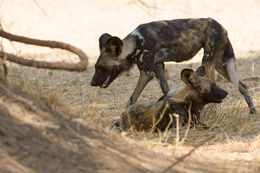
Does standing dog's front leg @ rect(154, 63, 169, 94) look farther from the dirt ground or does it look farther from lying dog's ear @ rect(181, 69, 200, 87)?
lying dog's ear @ rect(181, 69, 200, 87)

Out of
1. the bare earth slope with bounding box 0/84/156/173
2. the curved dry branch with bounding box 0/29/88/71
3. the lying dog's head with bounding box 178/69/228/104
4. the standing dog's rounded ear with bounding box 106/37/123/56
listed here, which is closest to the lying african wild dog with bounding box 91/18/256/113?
the standing dog's rounded ear with bounding box 106/37/123/56

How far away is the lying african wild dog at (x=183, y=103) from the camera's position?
182 inches

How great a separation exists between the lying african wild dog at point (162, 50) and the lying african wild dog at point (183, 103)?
1050mm

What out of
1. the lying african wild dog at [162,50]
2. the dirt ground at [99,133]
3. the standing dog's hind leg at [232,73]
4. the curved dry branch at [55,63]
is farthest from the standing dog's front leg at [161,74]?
the curved dry branch at [55,63]

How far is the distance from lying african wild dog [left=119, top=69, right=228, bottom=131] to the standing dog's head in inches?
42.2

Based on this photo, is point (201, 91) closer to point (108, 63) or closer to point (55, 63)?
point (108, 63)

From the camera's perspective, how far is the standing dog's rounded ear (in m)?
5.47

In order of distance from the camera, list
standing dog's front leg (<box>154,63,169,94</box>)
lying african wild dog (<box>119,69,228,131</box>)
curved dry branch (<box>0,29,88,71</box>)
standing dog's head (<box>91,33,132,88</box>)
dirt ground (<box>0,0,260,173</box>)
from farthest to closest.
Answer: standing dog's front leg (<box>154,63,169,94</box>)
standing dog's head (<box>91,33,132,88</box>)
lying african wild dog (<box>119,69,228,131</box>)
curved dry branch (<box>0,29,88,71</box>)
dirt ground (<box>0,0,260,173</box>)

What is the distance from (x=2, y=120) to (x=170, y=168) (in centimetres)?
117

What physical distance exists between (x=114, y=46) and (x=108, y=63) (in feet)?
0.82

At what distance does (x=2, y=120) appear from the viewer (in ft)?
10.1

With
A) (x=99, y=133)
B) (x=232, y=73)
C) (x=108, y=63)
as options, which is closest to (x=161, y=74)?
(x=108, y=63)

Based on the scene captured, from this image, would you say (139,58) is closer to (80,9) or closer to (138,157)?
(138,157)

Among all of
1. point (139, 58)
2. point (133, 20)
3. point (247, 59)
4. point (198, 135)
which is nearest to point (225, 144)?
point (198, 135)
